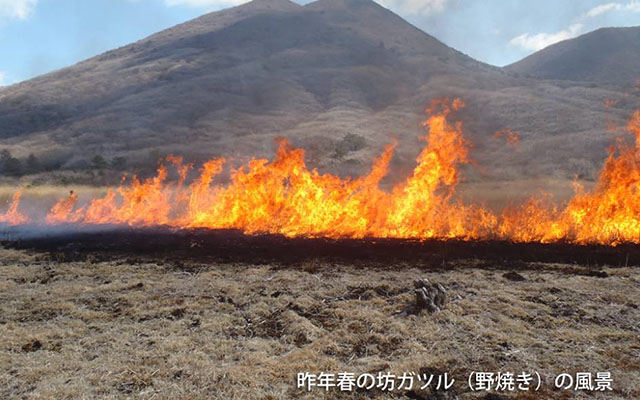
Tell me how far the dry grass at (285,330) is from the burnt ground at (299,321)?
0.03 m

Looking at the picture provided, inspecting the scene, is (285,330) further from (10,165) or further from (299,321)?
(10,165)

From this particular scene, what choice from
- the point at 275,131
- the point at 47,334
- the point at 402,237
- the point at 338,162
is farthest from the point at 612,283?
the point at 275,131

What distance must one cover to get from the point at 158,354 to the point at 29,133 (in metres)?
76.4

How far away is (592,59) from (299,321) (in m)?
149

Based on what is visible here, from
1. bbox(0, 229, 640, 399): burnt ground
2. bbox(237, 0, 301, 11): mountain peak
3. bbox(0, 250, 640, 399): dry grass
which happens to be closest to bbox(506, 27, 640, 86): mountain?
bbox(237, 0, 301, 11): mountain peak

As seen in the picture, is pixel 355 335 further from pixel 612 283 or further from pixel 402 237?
pixel 402 237

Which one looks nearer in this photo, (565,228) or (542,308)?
(542,308)

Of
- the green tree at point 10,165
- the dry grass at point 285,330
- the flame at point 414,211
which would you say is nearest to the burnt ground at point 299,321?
the dry grass at point 285,330

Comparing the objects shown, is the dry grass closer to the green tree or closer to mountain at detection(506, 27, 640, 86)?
the green tree

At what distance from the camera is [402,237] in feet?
57.0

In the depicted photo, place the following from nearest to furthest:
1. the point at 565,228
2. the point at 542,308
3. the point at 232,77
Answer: the point at 542,308
the point at 565,228
the point at 232,77

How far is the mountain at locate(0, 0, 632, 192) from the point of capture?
52031 millimetres

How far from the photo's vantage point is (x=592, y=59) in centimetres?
12106

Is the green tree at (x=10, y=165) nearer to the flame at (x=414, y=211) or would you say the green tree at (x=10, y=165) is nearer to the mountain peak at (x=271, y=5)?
the flame at (x=414, y=211)
